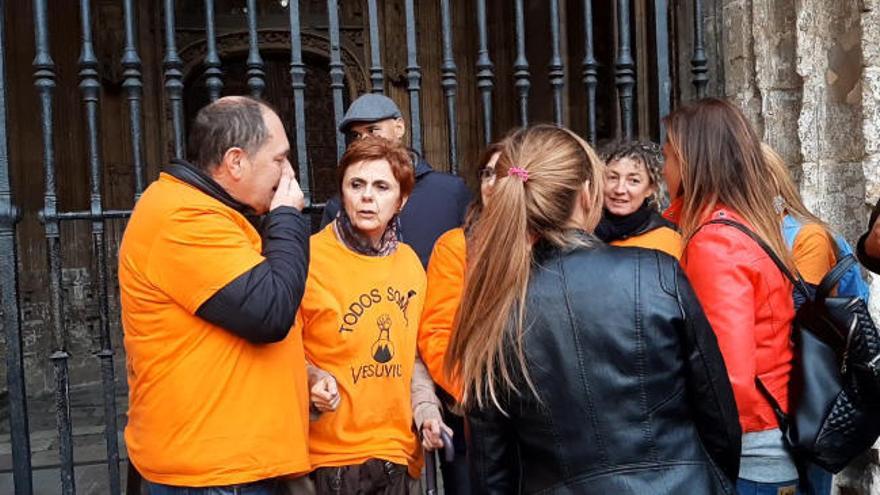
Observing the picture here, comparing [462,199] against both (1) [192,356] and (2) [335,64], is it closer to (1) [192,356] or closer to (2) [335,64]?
(2) [335,64]

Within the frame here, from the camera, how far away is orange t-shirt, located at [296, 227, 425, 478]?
2.40 metres

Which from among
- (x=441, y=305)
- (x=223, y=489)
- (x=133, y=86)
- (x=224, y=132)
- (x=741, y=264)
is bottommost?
(x=223, y=489)

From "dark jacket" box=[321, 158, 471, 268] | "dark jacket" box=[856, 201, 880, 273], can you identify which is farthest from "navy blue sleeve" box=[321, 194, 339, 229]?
"dark jacket" box=[856, 201, 880, 273]

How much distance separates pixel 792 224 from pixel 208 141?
1695mm

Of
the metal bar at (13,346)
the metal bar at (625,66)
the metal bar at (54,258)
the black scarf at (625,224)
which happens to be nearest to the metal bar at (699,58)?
the metal bar at (625,66)

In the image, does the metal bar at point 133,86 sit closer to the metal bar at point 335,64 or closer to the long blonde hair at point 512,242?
the metal bar at point 335,64

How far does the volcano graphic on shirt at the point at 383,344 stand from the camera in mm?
2436

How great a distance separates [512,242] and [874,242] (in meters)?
1.41

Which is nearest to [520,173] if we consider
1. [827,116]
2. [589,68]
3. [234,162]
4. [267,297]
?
[267,297]

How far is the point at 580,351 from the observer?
5.73 ft

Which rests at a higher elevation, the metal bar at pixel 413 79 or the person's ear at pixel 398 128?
the metal bar at pixel 413 79

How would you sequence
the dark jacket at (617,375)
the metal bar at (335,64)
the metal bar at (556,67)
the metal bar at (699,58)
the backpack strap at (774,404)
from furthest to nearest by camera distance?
the metal bar at (699,58) < the metal bar at (556,67) < the metal bar at (335,64) < the backpack strap at (774,404) < the dark jacket at (617,375)

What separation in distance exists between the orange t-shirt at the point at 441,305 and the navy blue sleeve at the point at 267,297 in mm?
584

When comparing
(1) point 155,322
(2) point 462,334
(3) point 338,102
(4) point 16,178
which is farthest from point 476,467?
(4) point 16,178
